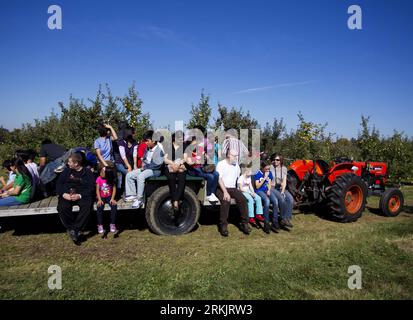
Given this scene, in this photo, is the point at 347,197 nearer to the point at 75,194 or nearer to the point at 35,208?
the point at 75,194

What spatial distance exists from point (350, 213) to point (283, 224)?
1644 millimetres

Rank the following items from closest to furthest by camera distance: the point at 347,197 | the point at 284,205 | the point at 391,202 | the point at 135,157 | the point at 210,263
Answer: the point at 210,263
the point at 284,205
the point at 135,157
the point at 347,197
the point at 391,202

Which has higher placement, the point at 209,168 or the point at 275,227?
the point at 209,168

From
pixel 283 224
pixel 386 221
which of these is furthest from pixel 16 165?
pixel 386 221

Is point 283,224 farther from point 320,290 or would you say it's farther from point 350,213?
point 320,290

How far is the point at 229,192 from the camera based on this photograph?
A: 6059mm

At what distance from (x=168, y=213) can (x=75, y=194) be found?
1.72 meters

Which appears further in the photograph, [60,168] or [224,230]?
[60,168]

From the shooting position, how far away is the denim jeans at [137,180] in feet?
18.4

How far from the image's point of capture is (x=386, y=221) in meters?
6.88

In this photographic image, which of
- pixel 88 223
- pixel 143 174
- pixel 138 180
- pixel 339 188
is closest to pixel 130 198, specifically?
pixel 138 180

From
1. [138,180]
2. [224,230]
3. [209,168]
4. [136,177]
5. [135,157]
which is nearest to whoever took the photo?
[138,180]

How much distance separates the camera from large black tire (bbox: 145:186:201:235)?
555 cm

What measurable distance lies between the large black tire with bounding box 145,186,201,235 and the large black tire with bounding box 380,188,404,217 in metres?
4.82
